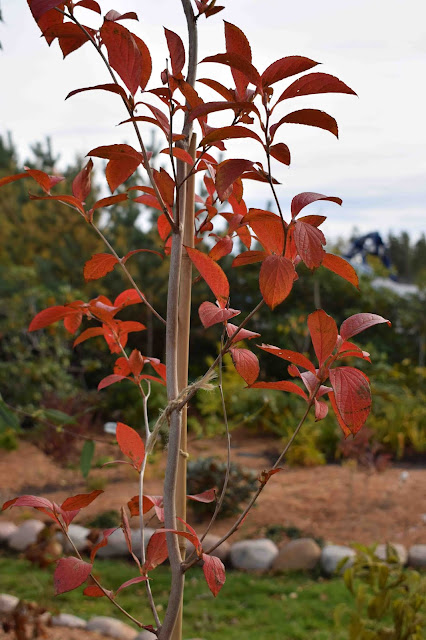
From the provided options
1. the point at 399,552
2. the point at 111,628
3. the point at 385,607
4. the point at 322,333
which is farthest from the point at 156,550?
the point at 399,552

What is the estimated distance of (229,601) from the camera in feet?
10.2

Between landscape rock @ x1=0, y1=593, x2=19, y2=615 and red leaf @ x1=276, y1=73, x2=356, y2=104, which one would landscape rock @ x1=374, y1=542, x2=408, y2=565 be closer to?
landscape rock @ x1=0, y1=593, x2=19, y2=615

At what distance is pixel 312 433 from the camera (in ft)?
17.7

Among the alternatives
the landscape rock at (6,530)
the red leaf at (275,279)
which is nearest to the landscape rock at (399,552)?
the landscape rock at (6,530)

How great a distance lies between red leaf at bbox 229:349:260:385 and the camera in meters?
0.93

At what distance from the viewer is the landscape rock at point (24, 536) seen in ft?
12.7

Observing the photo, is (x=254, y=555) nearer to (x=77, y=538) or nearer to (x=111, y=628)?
(x=77, y=538)

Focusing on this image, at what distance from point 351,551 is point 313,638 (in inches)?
34.8

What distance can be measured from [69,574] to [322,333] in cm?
51

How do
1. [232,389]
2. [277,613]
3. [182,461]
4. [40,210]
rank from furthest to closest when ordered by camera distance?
[40,210] < [232,389] < [277,613] < [182,461]

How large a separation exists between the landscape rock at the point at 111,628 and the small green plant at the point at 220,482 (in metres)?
1.37

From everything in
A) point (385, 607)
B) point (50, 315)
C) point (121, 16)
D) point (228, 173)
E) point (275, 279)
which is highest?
point (121, 16)

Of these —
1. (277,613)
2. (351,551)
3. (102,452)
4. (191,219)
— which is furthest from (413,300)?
(191,219)

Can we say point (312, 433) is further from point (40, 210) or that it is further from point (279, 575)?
point (40, 210)
